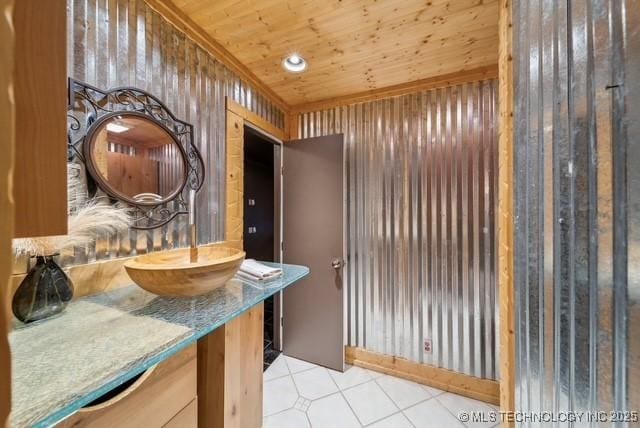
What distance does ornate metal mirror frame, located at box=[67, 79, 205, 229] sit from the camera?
0.95 meters

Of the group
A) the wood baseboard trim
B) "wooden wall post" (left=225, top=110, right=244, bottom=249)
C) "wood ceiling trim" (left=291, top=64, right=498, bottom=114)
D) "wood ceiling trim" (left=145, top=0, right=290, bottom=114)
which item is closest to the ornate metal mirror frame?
"wooden wall post" (left=225, top=110, right=244, bottom=249)

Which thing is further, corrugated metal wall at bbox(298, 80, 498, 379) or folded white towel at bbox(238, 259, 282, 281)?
corrugated metal wall at bbox(298, 80, 498, 379)

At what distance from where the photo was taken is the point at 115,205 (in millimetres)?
1079

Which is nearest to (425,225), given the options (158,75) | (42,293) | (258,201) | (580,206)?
(580,206)

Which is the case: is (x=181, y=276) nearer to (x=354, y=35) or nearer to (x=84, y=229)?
(x=84, y=229)

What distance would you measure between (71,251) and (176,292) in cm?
49

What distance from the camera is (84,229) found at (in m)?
0.94

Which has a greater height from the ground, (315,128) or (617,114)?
(315,128)

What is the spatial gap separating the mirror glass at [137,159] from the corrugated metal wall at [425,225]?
56.2 inches

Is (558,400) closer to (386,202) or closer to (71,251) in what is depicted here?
(386,202)

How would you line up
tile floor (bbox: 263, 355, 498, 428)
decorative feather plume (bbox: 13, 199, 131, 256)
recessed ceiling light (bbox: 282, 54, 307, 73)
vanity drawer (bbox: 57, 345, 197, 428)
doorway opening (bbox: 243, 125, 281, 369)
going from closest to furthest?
vanity drawer (bbox: 57, 345, 197, 428), decorative feather plume (bbox: 13, 199, 131, 256), tile floor (bbox: 263, 355, 498, 428), recessed ceiling light (bbox: 282, 54, 307, 73), doorway opening (bbox: 243, 125, 281, 369)

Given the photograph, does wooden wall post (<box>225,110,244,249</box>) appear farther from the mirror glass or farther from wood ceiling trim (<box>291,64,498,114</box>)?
wood ceiling trim (<box>291,64,498,114</box>)

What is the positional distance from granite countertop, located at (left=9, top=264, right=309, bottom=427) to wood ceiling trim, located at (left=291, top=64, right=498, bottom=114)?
189 centimetres

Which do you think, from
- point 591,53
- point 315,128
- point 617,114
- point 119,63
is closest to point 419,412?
point 617,114
